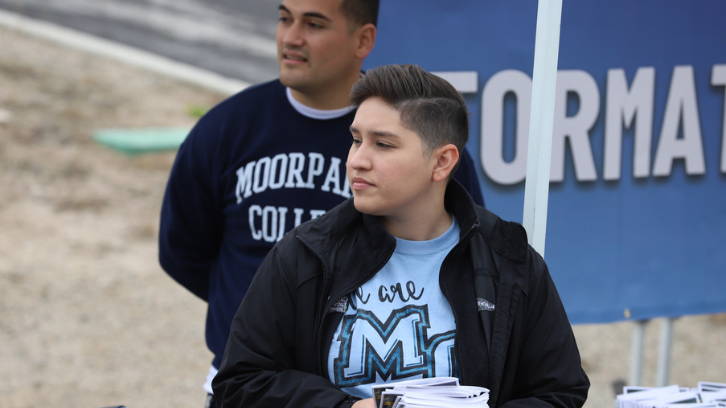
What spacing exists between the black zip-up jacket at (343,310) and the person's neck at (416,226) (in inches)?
2.0

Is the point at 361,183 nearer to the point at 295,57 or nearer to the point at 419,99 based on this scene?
the point at 419,99

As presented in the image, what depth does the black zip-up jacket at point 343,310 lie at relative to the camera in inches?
66.1

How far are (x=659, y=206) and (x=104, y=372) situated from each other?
310cm

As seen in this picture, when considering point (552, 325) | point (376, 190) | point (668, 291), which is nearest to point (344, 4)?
point (376, 190)

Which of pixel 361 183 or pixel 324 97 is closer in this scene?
pixel 361 183

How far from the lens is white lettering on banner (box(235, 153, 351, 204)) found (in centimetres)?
246

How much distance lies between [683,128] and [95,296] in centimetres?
379

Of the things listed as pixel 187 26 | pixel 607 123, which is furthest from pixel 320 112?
pixel 187 26

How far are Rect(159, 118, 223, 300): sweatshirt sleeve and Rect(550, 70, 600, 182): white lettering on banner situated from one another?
4.78 feet

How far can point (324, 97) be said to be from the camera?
251 cm

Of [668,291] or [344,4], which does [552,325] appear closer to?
[344,4]

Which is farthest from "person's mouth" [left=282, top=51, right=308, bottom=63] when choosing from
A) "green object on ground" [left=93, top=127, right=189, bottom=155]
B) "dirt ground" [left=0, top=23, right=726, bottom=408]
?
"green object on ground" [left=93, top=127, right=189, bottom=155]

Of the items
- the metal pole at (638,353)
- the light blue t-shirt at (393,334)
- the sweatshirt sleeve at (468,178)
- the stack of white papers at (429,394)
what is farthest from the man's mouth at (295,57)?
the metal pole at (638,353)

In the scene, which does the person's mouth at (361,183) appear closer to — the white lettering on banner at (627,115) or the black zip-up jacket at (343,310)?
the black zip-up jacket at (343,310)
